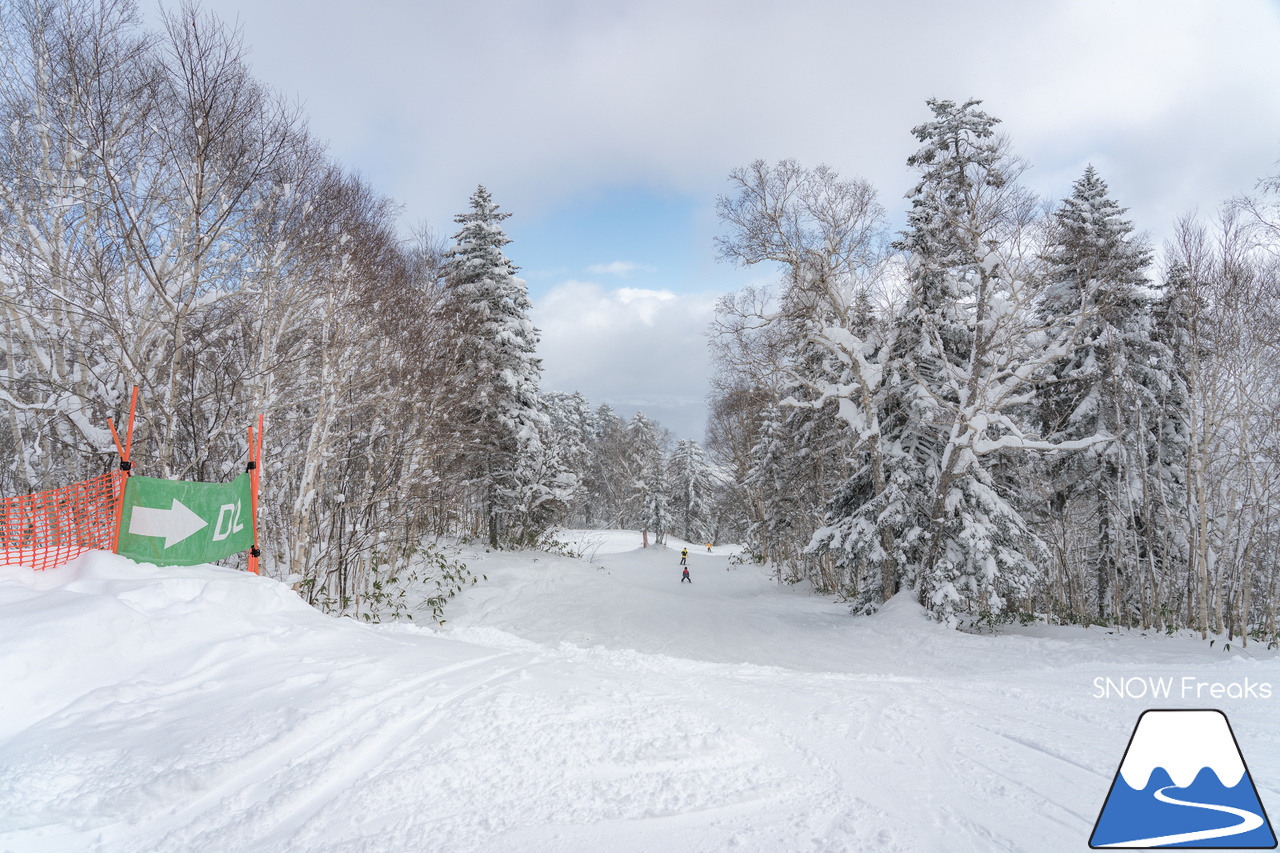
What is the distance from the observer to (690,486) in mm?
47531

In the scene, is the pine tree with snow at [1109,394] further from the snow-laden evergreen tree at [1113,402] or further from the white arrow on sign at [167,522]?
the white arrow on sign at [167,522]

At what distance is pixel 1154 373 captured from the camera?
13.5m

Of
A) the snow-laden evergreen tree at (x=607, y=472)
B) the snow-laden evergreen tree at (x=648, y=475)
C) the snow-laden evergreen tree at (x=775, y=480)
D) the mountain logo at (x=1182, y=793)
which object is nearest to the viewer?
the mountain logo at (x=1182, y=793)

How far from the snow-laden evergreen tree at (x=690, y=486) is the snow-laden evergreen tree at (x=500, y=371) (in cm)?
2645

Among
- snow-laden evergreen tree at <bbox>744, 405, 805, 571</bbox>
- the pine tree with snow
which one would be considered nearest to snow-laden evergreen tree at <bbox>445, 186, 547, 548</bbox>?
snow-laden evergreen tree at <bbox>744, 405, 805, 571</bbox>

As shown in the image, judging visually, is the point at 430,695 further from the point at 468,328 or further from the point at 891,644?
the point at 468,328

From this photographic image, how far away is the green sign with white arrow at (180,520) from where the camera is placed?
6.32 metres

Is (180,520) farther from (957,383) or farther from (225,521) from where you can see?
(957,383)

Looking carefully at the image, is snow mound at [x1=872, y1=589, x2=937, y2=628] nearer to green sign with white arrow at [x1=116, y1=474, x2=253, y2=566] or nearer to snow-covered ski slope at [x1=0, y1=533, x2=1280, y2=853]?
snow-covered ski slope at [x1=0, y1=533, x2=1280, y2=853]

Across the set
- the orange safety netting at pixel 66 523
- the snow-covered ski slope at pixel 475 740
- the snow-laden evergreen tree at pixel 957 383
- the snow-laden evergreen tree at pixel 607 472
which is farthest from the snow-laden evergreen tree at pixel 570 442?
the snow-covered ski slope at pixel 475 740

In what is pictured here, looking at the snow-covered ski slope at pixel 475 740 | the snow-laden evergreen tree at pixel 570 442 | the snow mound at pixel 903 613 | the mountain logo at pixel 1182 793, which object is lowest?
the snow mound at pixel 903 613

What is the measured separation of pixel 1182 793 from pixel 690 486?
A: 45.0 meters

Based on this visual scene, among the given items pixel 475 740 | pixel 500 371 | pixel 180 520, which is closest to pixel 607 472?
pixel 500 371

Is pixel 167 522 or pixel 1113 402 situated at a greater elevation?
pixel 1113 402
